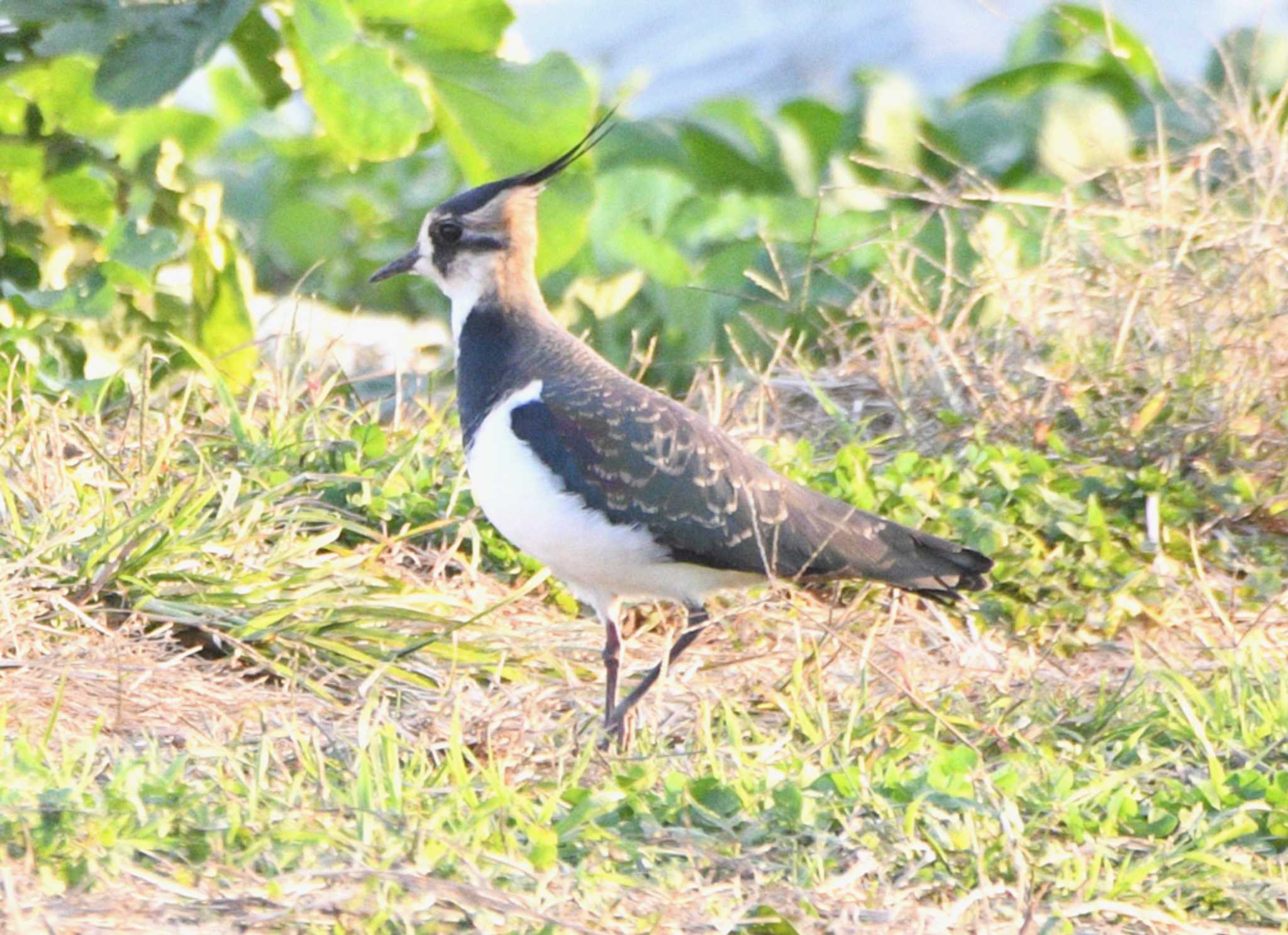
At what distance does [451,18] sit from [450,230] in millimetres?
1300

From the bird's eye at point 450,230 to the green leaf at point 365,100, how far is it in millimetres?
913

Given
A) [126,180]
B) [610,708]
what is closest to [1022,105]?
[126,180]

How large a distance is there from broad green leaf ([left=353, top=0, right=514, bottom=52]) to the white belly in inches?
69.0

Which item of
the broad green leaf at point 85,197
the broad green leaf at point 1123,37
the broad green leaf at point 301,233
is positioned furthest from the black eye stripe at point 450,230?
the broad green leaf at point 1123,37

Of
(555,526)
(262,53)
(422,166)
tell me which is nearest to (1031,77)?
(422,166)

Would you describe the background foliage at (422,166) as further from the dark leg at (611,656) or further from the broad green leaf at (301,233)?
the dark leg at (611,656)

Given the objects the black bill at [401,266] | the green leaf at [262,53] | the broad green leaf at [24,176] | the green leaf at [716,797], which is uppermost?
the green leaf at [262,53]

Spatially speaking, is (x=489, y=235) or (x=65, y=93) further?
(x=65, y=93)

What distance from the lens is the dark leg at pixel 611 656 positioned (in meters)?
4.25

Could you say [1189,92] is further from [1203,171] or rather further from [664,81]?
[664,81]

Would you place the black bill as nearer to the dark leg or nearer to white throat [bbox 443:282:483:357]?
white throat [bbox 443:282:483:357]

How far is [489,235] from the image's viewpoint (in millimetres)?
4609

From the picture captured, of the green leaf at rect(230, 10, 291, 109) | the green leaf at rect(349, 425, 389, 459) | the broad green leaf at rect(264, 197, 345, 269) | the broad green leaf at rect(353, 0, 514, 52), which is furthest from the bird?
the broad green leaf at rect(264, 197, 345, 269)

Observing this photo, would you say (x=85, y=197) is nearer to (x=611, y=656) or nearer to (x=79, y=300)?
(x=79, y=300)
